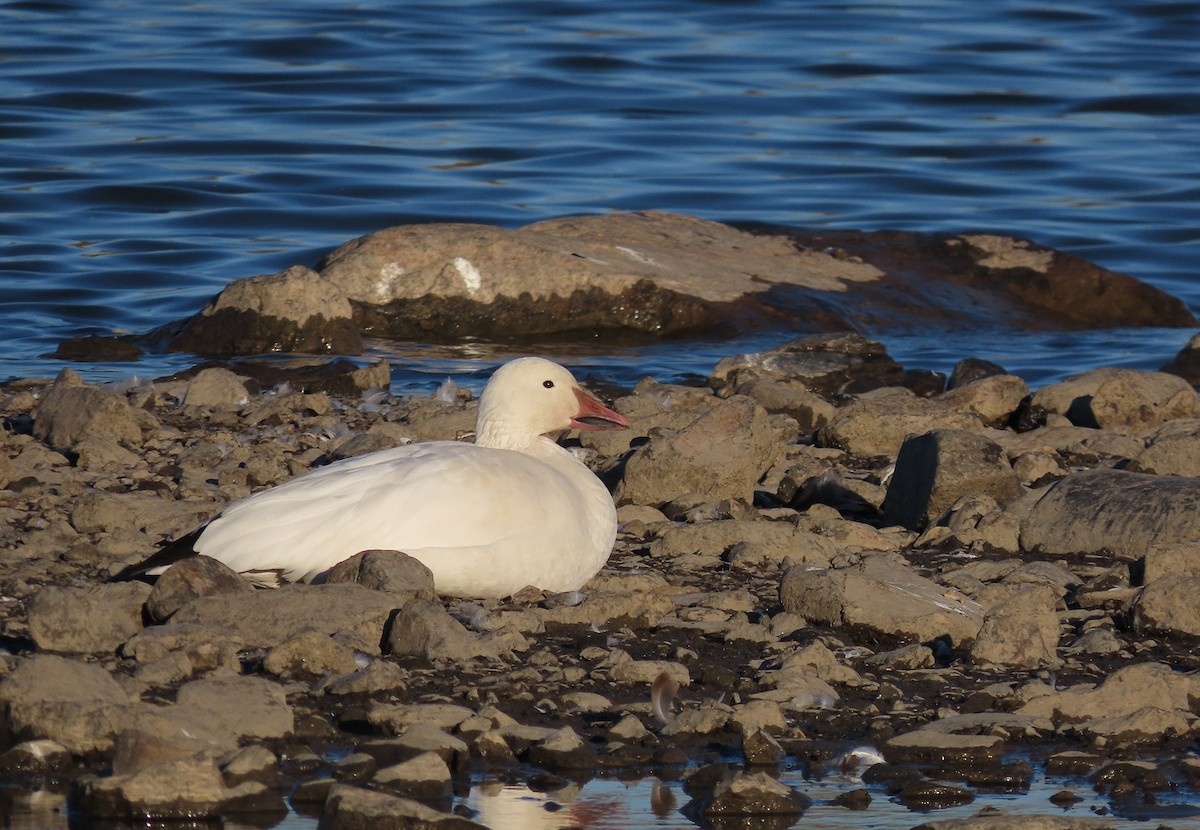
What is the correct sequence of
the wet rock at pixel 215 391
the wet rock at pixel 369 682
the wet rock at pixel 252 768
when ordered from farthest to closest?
the wet rock at pixel 215 391, the wet rock at pixel 369 682, the wet rock at pixel 252 768

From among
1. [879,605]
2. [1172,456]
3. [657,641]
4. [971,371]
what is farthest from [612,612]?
[971,371]

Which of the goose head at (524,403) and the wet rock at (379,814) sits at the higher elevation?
the goose head at (524,403)

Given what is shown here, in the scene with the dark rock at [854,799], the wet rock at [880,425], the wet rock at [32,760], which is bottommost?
the wet rock at [880,425]

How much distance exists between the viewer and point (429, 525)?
560cm

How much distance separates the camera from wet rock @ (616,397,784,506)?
7.06 metres

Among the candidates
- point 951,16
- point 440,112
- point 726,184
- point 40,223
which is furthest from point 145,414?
point 951,16

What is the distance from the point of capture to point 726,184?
1605cm

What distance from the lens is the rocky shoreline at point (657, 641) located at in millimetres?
4277

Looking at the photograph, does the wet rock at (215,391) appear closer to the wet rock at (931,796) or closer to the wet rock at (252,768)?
the wet rock at (252,768)

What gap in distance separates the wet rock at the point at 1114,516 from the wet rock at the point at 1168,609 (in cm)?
78

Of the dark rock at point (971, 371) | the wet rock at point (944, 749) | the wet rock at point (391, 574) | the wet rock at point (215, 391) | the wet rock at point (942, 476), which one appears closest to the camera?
the wet rock at point (944, 749)

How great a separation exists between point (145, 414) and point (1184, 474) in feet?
14.3

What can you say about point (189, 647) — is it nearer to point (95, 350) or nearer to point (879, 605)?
point (879, 605)

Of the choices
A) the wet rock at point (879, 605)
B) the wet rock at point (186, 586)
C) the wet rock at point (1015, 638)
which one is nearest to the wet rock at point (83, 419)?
the wet rock at point (186, 586)
